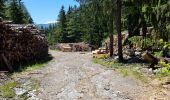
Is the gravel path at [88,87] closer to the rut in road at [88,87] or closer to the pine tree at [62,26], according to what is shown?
the rut in road at [88,87]

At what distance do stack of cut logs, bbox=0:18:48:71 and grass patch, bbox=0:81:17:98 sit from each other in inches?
187

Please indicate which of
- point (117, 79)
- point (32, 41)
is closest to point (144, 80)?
point (117, 79)

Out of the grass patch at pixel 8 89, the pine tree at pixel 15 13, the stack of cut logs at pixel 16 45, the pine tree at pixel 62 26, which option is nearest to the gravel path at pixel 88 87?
the grass patch at pixel 8 89

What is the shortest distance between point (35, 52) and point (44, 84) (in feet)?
43.0

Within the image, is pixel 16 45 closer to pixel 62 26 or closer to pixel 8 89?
pixel 8 89

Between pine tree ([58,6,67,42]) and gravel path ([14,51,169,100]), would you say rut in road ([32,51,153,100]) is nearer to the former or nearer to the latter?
gravel path ([14,51,169,100])

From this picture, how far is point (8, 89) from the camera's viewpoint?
14.6 m

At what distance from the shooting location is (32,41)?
28.0 meters

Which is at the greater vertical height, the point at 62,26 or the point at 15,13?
the point at 15,13

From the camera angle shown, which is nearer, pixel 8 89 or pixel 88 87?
pixel 8 89

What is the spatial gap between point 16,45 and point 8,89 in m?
9.66

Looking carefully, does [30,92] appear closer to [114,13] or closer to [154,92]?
[154,92]

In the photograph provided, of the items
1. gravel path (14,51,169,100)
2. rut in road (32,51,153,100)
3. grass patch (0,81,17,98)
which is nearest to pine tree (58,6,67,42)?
gravel path (14,51,169,100)

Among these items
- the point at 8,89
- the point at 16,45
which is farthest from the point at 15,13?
the point at 8,89
